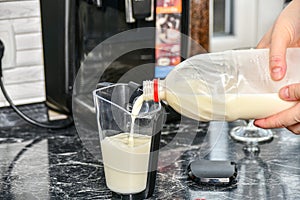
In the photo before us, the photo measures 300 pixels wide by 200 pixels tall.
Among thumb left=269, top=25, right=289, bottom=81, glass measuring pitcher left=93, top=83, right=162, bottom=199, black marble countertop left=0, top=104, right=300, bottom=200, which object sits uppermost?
thumb left=269, top=25, right=289, bottom=81

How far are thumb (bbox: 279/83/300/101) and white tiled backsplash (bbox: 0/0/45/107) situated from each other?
2.18 ft

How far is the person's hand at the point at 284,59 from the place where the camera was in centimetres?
108

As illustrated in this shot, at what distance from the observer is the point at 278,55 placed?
1.11 metres

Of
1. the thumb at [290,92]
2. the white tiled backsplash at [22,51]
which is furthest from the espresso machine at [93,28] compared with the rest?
the thumb at [290,92]

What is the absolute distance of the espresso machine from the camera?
1345 millimetres

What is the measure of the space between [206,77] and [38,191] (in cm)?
35

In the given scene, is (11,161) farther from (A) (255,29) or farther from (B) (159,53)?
(A) (255,29)

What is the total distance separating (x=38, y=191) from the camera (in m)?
1.15

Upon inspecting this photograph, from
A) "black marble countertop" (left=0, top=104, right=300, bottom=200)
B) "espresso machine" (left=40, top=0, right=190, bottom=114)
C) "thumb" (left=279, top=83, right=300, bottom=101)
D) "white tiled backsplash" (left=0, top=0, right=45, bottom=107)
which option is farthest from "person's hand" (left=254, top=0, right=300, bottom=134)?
"white tiled backsplash" (left=0, top=0, right=45, bottom=107)

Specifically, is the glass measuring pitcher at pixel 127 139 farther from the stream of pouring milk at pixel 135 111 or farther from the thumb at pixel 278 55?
the thumb at pixel 278 55

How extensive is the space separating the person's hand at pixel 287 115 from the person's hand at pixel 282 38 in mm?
32

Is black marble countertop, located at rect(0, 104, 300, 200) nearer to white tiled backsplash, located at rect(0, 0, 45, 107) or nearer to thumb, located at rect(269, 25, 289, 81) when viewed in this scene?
white tiled backsplash, located at rect(0, 0, 45, 107)

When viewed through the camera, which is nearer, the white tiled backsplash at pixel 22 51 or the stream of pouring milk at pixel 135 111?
the stream of pouring milk at pixel 135 111

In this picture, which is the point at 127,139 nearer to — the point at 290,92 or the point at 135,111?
the point at 135,111
